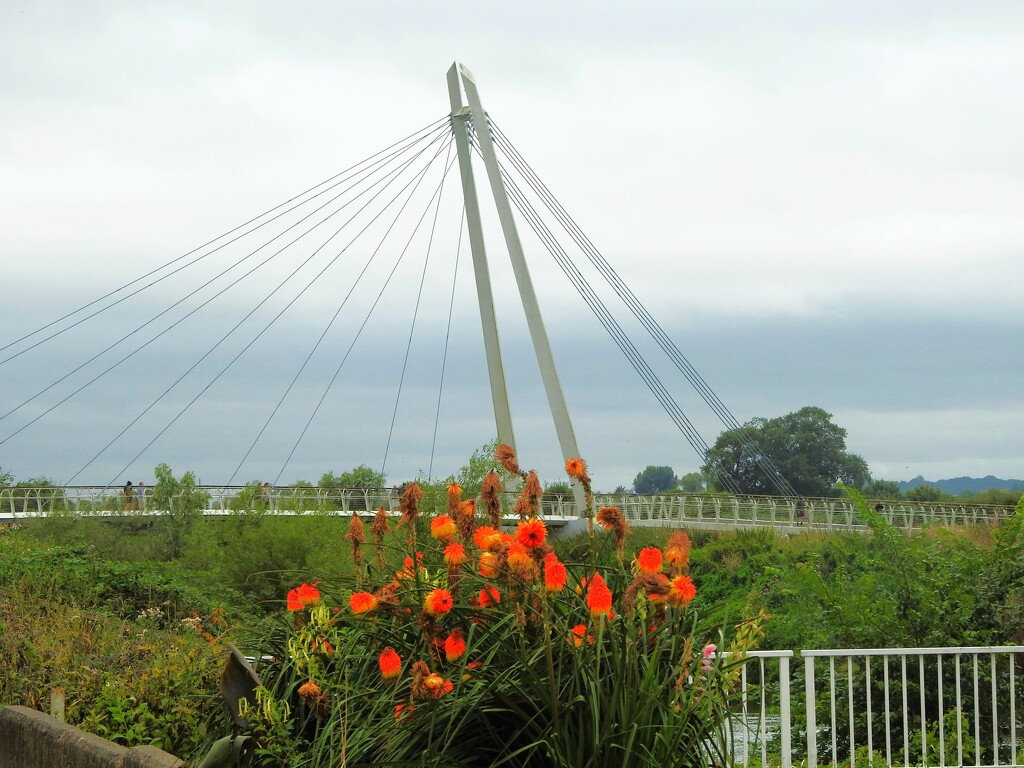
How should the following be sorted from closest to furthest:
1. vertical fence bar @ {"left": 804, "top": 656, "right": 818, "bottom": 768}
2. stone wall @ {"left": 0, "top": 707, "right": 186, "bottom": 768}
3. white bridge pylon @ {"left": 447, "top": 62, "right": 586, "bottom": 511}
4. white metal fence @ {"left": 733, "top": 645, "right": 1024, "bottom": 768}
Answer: stone wall @ {"left": 0, "top": 707, "right": 186, "bottom": 768} < vertical fence bar @ {"left": 804, "top": 656, "right": 818, "bottom": 768} < white metal fence @ {"left": 733, "top": 645, "right": 1024, "bottom": 768} < white bridge pylon @ {"left": 447, "top": 62, "right": 586, "bottom": 511}

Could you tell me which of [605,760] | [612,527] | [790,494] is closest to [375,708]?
[605,760]

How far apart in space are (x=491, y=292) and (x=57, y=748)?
17.1 m

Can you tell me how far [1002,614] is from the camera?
741cm

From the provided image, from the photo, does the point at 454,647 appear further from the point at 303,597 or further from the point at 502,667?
the point at 303,597

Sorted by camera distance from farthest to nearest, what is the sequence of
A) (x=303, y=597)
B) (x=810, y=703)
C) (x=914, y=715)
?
1. (x=914, y=715)
2. (x=810, y=703)
3. (x=303, y=597)

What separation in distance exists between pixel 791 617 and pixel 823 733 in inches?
42.3

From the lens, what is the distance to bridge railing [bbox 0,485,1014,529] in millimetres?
28328

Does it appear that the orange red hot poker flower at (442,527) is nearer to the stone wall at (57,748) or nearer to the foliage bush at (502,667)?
the foliage bush at (502,667)

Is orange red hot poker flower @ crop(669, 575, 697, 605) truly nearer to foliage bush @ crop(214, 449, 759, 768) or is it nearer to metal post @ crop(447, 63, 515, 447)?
foliage bush @ crop(214, 449, 759, 768)

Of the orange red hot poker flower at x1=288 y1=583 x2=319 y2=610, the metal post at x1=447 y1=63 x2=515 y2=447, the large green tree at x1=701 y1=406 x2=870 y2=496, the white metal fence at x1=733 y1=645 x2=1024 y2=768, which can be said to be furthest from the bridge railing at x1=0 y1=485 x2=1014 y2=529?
the large green tree at x1=701 y1=406 x2=870 y2=496

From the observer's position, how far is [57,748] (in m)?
3.84

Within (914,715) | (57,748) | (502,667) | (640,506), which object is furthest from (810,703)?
(640,506)

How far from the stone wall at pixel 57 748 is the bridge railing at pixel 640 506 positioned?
22.3 metres

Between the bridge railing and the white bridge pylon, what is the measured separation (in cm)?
791
